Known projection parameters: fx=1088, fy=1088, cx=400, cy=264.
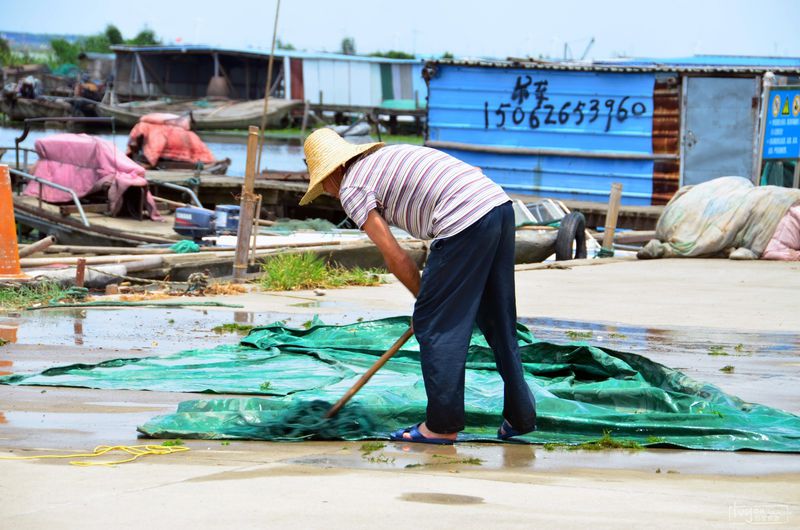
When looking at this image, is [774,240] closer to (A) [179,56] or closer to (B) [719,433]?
(B) [719,433]

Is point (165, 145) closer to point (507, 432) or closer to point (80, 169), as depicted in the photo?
point (80, 169)

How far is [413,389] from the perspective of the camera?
18.6 ft

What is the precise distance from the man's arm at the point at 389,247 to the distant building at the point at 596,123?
15.3 meters

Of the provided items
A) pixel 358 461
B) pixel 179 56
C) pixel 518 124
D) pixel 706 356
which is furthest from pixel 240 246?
pixel 179 56

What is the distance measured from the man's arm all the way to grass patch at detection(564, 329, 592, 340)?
10.9ft

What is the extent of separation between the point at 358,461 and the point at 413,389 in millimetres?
1182

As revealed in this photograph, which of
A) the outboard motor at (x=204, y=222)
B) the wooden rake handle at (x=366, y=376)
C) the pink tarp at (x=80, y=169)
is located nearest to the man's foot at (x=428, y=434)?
the wooden rake handle at (x=366, y=376)

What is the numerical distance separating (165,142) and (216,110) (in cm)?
2047

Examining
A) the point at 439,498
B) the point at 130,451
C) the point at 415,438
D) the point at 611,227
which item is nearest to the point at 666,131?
the point at 611,227

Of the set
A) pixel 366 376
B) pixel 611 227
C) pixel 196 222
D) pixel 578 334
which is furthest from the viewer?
pixel 196 222

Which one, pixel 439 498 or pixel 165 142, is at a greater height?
pixel 165 142

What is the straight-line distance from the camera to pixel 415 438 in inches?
192

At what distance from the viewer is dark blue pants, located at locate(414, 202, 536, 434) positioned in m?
4.70

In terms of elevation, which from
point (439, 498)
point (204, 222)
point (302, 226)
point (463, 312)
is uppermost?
point (463, 312)
